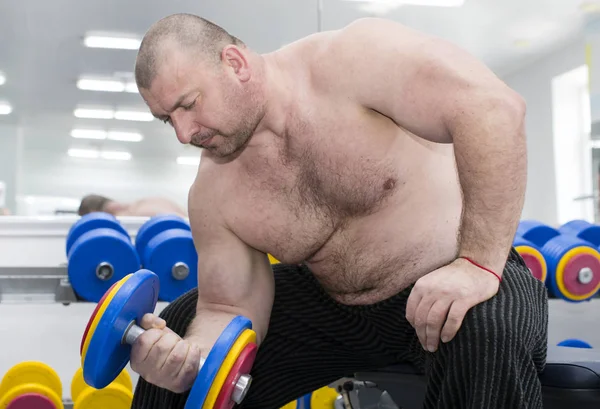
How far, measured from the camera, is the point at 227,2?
4074mm

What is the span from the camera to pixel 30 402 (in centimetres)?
240

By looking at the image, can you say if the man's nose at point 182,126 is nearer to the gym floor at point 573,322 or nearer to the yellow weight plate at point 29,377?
the yellow weight plate at point 29,377

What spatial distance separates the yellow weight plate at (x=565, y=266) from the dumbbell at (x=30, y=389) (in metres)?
1.97

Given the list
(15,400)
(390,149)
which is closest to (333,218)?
(390,149)

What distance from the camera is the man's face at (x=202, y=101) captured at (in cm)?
144

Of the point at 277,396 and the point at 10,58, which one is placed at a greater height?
the point at 10,58

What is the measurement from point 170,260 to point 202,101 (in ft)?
4.16

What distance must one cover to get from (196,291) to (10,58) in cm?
267

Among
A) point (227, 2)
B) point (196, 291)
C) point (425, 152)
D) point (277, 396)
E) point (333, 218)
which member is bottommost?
point (277, 396)

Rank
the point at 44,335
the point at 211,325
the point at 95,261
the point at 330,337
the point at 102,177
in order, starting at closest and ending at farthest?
the point at 211,325 < the point at 330,337 < the point at 95,261 < the point at 44,335 < the point at 102,177

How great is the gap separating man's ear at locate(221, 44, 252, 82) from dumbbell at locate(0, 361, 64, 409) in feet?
4.83

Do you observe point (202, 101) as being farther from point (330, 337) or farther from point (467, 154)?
point (330, 337)

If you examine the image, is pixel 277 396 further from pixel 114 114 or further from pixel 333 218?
pixel 114 114

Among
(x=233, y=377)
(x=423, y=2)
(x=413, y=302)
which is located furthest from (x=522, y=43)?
(x=233, y=377)
